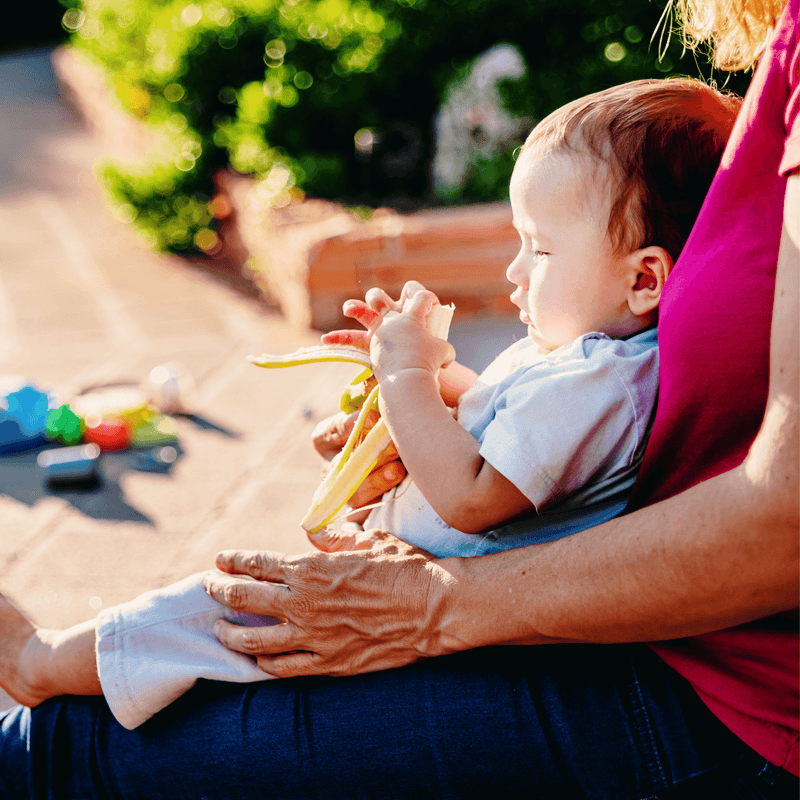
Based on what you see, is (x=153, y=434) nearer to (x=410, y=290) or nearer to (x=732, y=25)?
(x=410, y=290)

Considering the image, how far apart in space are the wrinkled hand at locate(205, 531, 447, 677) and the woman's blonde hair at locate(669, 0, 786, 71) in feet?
3.12

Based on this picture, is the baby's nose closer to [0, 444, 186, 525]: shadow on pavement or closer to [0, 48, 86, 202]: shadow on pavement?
[0, 444, 186, 525]: shadow on pavement

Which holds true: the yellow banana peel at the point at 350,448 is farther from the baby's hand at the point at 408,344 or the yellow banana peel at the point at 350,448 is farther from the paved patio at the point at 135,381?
the paved patio at the point at 135,381

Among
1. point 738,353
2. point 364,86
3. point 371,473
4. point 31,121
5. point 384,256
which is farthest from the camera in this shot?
point 31,121

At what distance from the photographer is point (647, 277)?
50.9 inches

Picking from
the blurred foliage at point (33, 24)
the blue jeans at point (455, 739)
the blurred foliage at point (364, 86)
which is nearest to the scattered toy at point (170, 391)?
the blurred foliage at point (364, 86)

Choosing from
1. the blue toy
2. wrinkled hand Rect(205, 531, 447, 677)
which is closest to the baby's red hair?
wrinkled hand Rect(205, 531, 447, 677)

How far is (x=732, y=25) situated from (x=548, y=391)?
27.0 inches

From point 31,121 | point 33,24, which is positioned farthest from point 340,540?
point 33,24

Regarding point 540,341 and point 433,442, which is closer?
point 433,442

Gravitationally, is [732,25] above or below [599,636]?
above

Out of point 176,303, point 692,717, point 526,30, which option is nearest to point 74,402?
point 176,303

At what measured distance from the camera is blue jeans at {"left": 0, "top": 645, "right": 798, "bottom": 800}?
1.08 m

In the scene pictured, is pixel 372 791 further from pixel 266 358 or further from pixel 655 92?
pixel 655 92
